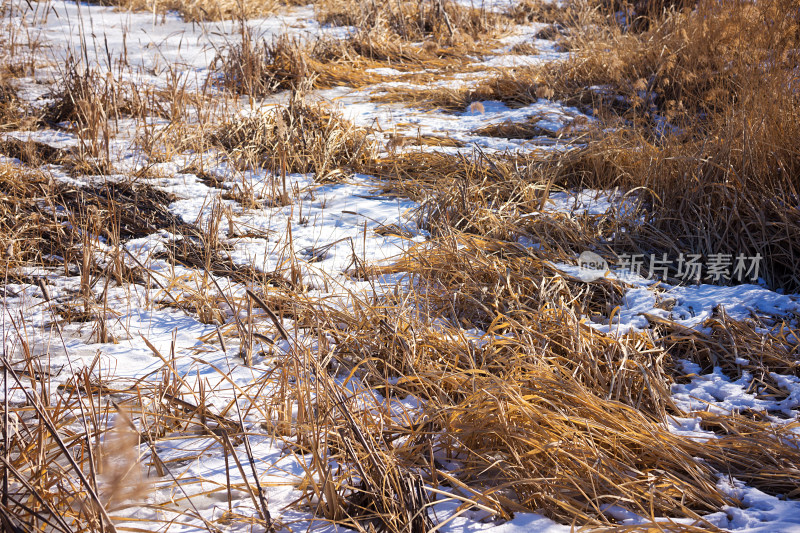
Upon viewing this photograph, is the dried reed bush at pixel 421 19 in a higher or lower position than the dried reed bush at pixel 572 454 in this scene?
higher

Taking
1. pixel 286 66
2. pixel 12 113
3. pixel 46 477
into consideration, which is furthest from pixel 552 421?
pixel 286 66

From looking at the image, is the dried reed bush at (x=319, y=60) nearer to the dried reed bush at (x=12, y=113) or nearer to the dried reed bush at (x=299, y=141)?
the dried reed bush at (x=299, y=141)

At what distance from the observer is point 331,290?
7.43 ft

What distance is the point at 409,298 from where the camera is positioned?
209cm

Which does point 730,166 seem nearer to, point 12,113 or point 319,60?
point 319,60

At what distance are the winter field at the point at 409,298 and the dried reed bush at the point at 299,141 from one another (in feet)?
0.08

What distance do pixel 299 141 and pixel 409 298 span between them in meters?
1.75

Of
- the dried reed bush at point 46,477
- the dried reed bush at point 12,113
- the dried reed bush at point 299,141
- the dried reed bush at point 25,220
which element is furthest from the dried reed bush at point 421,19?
the dried reed bush at point 46,477

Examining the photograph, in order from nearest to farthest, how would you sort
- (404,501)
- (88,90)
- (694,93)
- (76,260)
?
(404,501) → (76,260) → (88,90) → (694,93)

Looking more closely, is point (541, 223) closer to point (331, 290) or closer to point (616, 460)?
point (331, 290)

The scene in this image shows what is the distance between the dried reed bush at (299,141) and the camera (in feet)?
11.0

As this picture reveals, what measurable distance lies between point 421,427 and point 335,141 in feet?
8.17

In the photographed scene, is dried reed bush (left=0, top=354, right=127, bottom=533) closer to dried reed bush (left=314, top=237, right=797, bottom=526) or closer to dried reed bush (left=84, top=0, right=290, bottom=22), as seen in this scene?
dried reed bush (left=314, top=237, right=797, bottom=526)

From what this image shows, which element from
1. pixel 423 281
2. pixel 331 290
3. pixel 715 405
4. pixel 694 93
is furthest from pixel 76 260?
pixel 694 93
